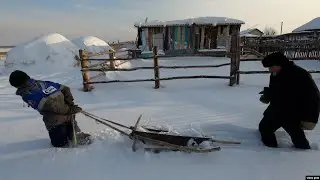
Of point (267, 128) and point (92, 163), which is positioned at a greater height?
point (267, 128)

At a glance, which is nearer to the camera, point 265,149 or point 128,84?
point 265,149

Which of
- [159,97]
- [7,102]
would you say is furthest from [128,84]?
[7,102]

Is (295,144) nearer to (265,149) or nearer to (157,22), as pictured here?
(265,149)

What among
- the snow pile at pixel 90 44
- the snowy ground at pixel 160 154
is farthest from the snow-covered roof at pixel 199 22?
the snowy ground at pixel 160 154

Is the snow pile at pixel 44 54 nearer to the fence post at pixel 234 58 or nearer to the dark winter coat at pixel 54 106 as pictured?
the fence post at pixel 234 58

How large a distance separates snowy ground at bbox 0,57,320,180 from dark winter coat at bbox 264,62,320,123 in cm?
46

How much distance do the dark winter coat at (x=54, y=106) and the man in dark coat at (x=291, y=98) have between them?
8.29ft

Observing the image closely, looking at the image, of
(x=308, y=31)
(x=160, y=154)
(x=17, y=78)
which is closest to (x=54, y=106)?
(x=17, y=78)

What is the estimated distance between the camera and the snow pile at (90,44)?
17.1 m

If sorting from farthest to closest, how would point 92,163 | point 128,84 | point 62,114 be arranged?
1. point 128,84
2. point 62,114
3. point 92,163

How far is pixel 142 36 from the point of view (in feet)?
61.8

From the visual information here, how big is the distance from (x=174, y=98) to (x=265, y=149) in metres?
3.01

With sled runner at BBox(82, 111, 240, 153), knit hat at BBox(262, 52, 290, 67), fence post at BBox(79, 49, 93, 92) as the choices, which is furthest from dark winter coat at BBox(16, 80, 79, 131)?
fence post at BBox(79, 49, 93, 92)

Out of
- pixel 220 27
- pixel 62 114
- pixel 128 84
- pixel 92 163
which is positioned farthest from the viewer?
pixel 220 27
